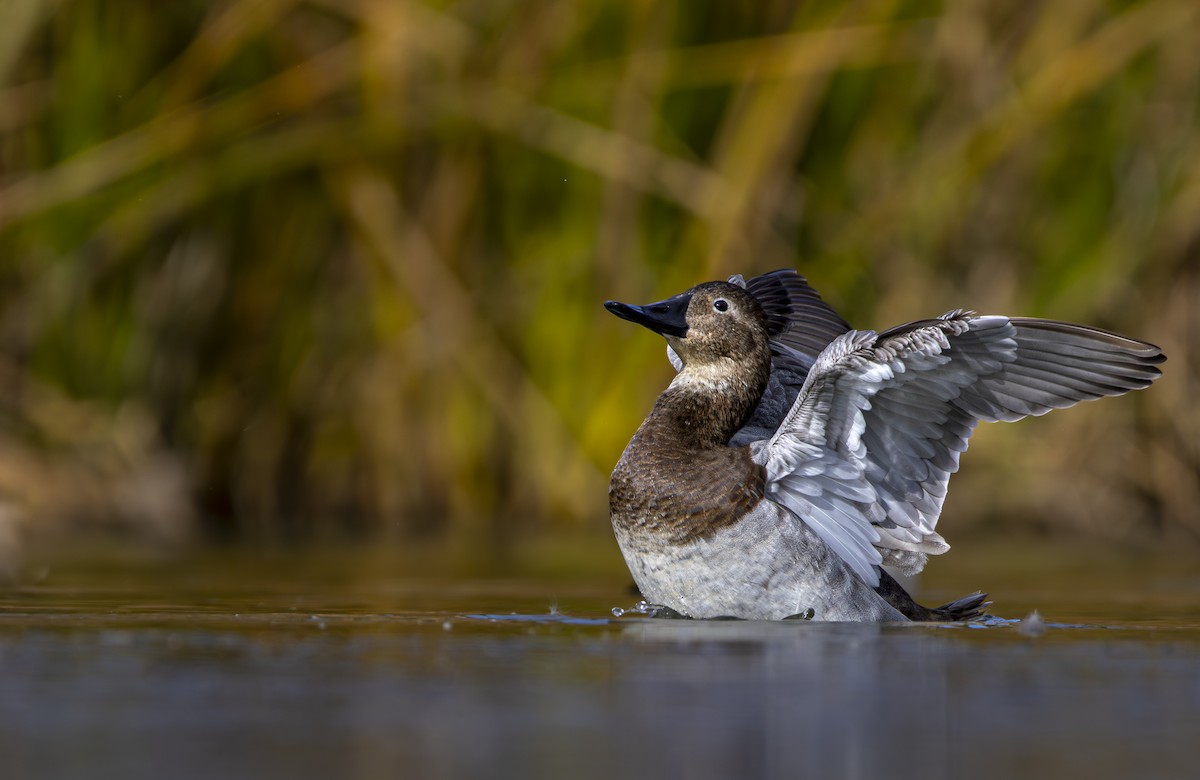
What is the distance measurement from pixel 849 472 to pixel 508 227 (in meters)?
3.97

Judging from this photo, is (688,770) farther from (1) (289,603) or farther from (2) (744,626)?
(1) (289,603)

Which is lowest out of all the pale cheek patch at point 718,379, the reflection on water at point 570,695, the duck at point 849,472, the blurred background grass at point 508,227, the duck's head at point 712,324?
the reflection on water at point 570,695

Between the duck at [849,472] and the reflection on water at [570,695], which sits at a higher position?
the duck at [849,472]

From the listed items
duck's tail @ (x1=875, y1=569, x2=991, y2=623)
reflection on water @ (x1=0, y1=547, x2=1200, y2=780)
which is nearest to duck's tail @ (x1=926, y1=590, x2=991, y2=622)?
duck's tail @ (x1=875, y1=569, x2=991, y2=623)

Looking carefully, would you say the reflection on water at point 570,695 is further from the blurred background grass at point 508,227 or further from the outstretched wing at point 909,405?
the blurred background grass at point 508,227

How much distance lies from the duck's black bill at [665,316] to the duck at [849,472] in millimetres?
→ 361

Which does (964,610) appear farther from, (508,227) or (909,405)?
(508,227)

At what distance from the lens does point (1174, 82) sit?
8.54 meters

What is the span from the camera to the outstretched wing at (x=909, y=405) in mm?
4578

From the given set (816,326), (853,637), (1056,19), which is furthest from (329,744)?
(1056,19)

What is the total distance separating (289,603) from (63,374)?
3.37 m

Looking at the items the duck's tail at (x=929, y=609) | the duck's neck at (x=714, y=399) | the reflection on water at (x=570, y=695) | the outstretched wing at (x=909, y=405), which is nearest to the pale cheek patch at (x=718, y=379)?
the duck's neck at (x=714, y=399)

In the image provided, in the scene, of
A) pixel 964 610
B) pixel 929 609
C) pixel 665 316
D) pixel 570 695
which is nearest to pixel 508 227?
pixel 665 316

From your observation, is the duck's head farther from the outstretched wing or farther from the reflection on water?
the reflection on water
